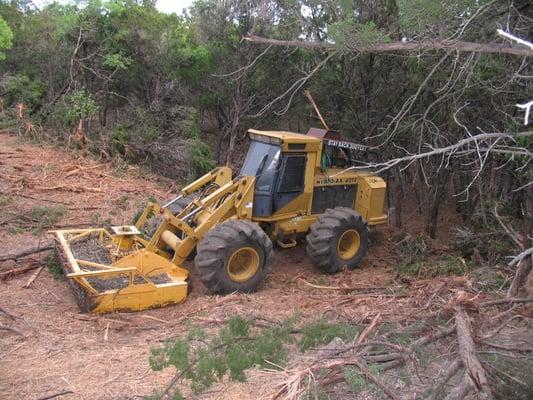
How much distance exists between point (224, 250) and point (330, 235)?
202 cm

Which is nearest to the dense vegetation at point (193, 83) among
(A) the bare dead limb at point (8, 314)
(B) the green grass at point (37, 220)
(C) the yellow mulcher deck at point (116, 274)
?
(B) the green grass at point (37, 220)

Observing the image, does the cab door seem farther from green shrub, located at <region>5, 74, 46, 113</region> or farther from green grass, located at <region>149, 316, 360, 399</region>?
green shrub, located at <region>5, 74, 46, 113</region>

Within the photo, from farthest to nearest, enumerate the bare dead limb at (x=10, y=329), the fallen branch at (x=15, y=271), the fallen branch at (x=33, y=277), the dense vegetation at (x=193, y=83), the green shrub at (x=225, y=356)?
the dense vegetation at (x=193, y=83)
the fallen branch at (x=15, y=271)
the fallen branch at (x=33, y=277)
the bare dead limb at (x=10, y=329)
the green shrub at (x=225, y=356)

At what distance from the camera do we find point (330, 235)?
9117 millimetres

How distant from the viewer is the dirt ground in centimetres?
523

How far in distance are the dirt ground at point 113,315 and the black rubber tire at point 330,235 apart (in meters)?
0.22

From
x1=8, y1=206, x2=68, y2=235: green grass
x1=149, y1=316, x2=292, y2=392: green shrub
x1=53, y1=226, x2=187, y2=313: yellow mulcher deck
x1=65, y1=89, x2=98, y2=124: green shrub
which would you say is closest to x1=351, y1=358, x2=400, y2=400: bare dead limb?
x1=149, y1=316, x2=292, y2=392: green shrub

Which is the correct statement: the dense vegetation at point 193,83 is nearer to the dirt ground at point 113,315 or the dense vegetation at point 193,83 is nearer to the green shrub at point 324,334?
the dirt ground at point 113,315

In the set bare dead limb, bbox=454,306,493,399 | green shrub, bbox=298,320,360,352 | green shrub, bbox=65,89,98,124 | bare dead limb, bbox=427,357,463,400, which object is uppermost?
green shrub, bbox=65,89,98,124

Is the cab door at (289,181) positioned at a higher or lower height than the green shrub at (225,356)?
higher

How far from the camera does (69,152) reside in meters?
14.4

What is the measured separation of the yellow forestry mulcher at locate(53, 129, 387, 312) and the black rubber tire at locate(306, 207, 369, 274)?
0.02m

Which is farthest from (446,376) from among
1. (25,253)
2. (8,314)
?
(25,253)

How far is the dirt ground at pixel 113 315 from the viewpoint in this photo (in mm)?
5230
